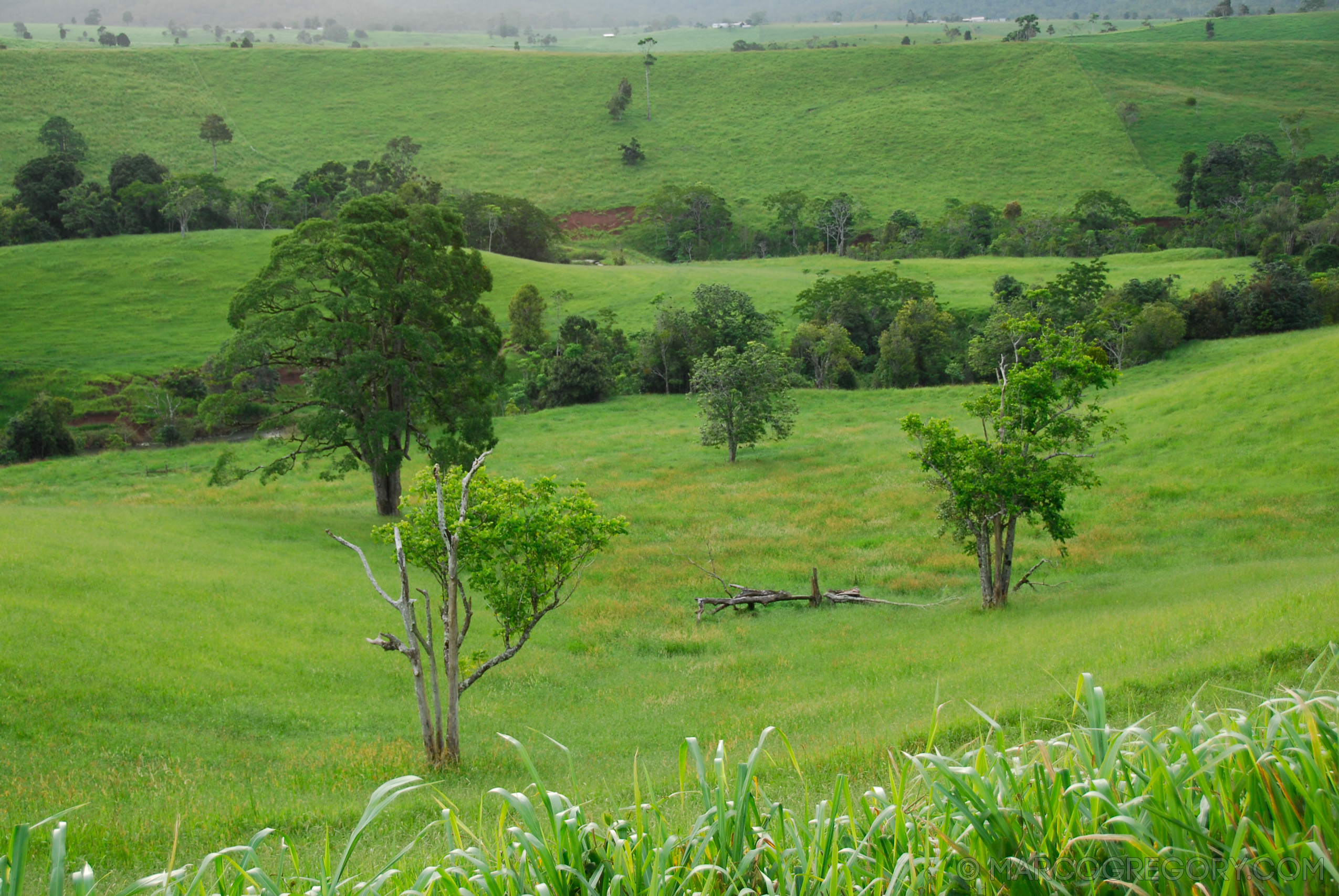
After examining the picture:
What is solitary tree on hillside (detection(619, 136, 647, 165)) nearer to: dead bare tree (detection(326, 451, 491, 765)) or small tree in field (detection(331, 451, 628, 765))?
small tree in field (detection(331, 451, 628, 765))

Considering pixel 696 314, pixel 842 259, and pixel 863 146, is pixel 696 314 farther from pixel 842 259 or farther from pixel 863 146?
pixel 863 146

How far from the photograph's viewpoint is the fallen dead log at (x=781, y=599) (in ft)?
80.3

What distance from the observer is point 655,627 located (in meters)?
23.6

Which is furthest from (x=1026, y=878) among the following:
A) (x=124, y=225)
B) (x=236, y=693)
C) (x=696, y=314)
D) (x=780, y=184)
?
(x=780, y=184)

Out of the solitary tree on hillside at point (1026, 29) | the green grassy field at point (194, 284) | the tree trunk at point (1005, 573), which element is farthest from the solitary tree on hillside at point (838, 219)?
the tree trunk at point (1005, 573)

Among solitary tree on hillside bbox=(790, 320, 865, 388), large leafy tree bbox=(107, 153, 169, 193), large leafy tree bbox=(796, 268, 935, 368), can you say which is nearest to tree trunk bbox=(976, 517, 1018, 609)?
solitary tree on hillside bbox=(790, 320, 865, 388)

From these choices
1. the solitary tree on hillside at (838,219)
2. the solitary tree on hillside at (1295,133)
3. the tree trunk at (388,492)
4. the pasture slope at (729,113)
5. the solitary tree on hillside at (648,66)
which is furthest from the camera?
the solitary tree on hillside at (648,66)

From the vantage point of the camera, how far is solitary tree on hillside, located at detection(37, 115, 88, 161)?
371 ft

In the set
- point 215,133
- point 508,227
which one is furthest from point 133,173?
point 508,227

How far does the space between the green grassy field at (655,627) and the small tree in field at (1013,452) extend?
208cm

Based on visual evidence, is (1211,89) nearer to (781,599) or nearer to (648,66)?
(648,66)

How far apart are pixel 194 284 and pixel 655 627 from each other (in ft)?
239

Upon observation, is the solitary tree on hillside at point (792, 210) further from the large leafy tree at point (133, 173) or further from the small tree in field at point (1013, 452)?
the small tree in field at point (1013, 452)

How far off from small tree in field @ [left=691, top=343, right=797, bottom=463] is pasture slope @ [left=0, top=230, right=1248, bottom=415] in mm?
29623
